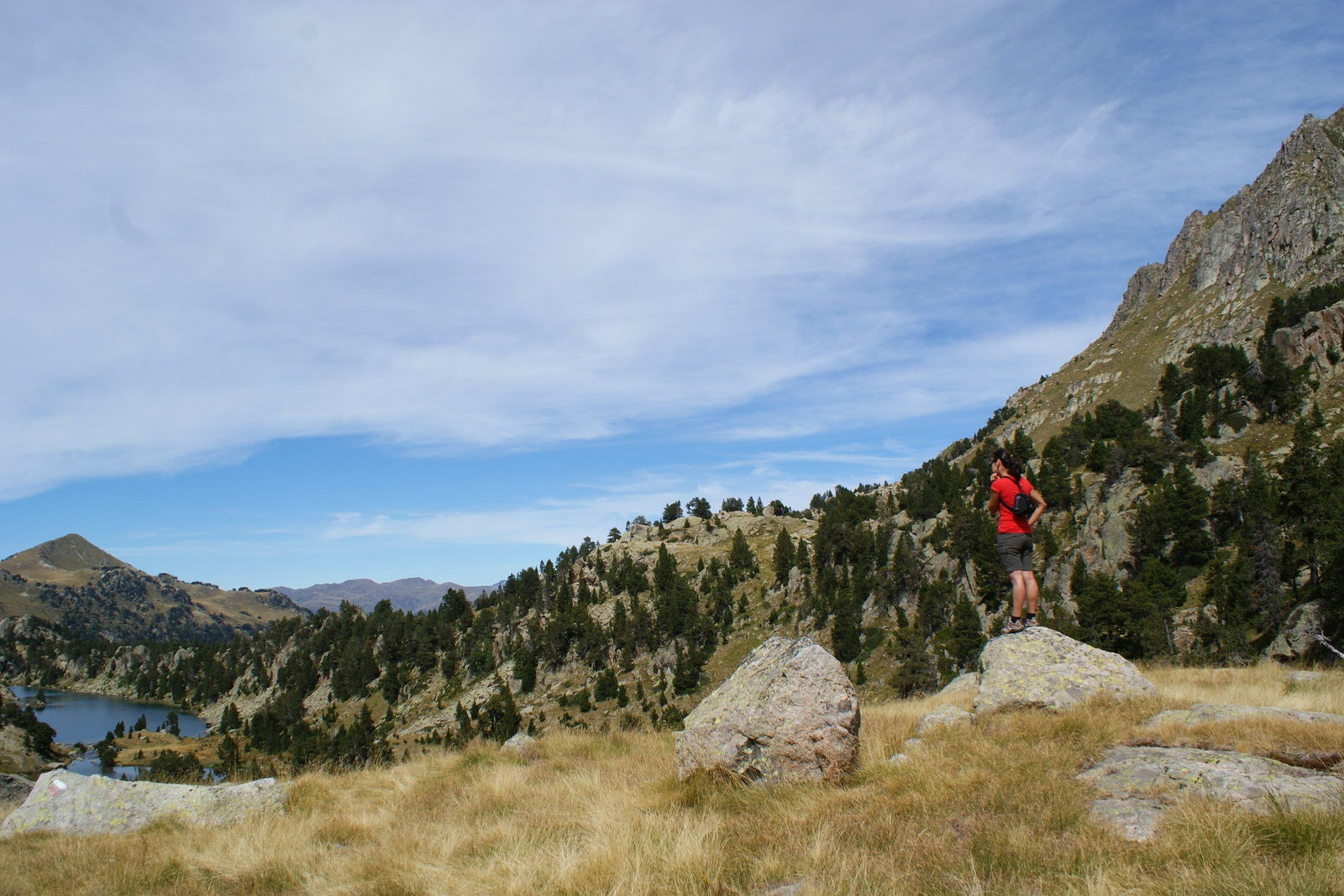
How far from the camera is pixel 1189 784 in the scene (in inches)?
239

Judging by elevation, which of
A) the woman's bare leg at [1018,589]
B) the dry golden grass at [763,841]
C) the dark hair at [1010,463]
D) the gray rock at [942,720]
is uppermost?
the dark hair at [1010,463]

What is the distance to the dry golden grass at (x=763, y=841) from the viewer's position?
15.3 ft

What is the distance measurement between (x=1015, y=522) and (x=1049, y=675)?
286 centimetres

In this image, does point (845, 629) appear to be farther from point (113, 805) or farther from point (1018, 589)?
point (113, 805)

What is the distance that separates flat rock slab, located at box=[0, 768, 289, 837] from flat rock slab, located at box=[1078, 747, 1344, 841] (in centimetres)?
1137

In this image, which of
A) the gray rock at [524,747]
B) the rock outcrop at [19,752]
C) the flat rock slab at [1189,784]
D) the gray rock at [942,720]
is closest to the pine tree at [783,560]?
the rock outcrop at [19,752]

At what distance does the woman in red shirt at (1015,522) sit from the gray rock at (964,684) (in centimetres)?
275

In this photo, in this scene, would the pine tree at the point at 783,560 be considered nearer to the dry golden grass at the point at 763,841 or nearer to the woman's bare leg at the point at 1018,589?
the woman's bare leg at the point at 1018,589

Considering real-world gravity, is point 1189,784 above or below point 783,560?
above

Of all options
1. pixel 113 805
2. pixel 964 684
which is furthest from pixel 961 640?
pixel 113 805

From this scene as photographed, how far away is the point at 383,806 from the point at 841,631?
10110 centimetres

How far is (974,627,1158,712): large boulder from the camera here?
35.5 ft

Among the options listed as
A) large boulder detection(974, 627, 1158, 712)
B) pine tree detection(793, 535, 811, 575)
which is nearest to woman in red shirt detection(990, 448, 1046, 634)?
large boulder detection(974, 627, 1158, 712)

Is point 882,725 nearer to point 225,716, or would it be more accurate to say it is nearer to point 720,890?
point 720,890
